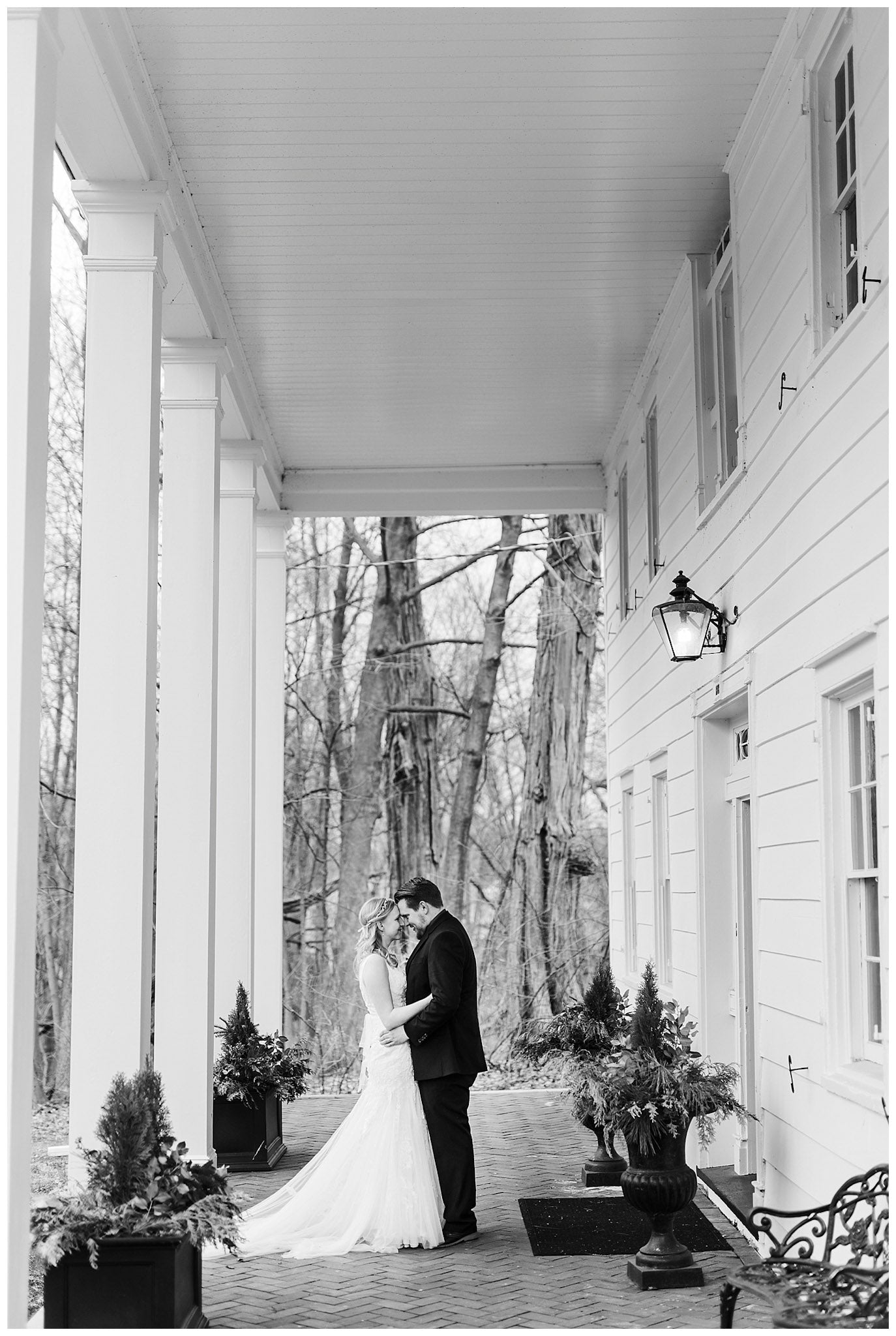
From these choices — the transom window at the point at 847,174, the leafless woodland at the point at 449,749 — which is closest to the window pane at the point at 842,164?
the transom window at the point at 847,174

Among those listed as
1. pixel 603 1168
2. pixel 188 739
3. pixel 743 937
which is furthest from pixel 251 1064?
pixel 743 937

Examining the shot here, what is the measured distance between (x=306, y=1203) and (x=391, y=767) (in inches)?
492

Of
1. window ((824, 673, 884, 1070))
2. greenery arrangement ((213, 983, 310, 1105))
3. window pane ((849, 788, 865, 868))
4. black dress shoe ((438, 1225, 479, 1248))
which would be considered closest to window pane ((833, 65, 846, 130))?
window ((824, 673, 884, 1070))

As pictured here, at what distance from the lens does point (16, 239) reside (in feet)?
12.6

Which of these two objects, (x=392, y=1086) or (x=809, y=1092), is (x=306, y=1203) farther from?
(x=809, y=1092)

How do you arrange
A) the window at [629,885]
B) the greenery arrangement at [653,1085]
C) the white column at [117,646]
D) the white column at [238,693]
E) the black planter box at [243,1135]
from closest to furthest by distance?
1. the white column at [117,646]
2. the greenery arrangement at [653,1085]
3. the black planter box at [243,1135]
4. the white column at [238,693]
5. the window at [629,885]

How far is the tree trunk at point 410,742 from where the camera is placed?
1894 centimetres

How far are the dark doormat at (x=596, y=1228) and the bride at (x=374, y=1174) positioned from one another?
0.58 metres

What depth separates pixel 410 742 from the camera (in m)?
19.2

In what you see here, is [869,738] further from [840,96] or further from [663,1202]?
[840,96]

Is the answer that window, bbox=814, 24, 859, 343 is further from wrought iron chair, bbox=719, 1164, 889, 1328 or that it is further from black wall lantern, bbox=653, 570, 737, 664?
wrought iron chair, bbox=719, 1164, 889, 1328

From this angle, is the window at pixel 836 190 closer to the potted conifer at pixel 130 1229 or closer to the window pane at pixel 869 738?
the window pane at pixel 869 738

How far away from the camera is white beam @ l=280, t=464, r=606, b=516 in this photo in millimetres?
12242

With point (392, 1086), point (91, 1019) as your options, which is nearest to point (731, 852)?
point (392, 1086)
